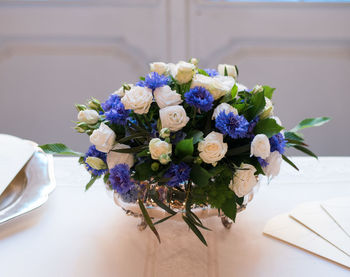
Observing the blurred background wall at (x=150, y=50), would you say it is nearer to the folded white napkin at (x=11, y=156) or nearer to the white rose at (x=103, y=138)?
the folded white napkin at (x=11, y=156)

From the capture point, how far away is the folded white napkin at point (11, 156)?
3.06 ft

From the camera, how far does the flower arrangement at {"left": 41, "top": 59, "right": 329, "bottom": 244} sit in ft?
2.09

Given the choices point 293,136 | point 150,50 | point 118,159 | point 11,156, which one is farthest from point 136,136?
point 150,50

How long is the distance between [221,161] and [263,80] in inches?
64.3

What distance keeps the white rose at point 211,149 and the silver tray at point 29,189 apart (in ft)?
1.38

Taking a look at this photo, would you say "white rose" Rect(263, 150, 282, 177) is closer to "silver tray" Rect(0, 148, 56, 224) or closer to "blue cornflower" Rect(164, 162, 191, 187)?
"blue cornflower" Rect(164, 162, 191, 187)

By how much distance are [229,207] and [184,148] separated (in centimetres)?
13

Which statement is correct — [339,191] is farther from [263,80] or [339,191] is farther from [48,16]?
[48,16]

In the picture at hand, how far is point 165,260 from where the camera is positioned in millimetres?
705

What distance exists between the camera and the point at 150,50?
214 centimetres

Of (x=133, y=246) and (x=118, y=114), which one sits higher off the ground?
(x=118, y=114)

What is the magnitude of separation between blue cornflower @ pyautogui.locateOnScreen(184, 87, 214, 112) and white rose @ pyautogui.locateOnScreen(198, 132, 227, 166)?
52 mm

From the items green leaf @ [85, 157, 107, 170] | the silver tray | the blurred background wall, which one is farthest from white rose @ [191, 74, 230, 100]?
the blurred background wall

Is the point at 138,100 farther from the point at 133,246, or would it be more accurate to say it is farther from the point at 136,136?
the point at 133,246
